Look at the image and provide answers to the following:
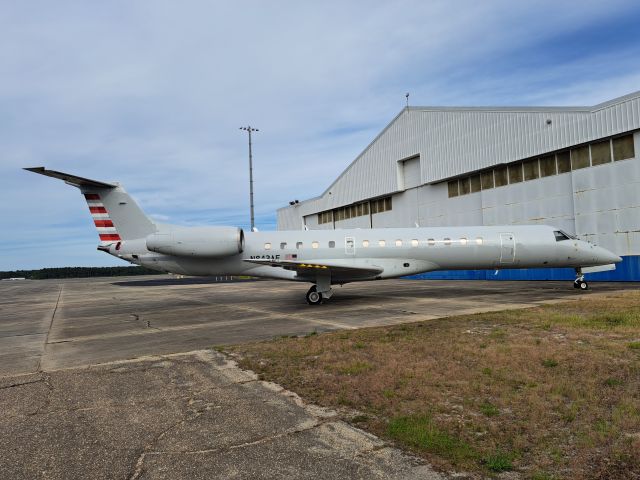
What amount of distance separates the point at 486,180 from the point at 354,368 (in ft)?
78.1

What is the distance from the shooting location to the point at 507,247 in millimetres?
16188

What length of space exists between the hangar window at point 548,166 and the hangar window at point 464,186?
5241 millimetres

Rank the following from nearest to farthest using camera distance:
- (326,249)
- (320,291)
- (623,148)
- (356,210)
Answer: (320,291) < (326,249) < (623,148) < (356,210)

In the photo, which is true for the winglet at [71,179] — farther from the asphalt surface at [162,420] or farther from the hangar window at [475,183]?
the hangar window at [475,183]

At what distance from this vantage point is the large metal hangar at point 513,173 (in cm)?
2025

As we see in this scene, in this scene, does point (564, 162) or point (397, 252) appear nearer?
point (397, 252)

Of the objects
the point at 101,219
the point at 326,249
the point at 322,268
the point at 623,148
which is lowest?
the point at 322,268

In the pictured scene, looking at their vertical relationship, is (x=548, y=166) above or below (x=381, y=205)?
above

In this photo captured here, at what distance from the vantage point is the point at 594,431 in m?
4.00

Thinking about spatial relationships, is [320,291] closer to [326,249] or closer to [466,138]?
[326,249]

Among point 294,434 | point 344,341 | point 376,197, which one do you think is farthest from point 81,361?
point 376,197

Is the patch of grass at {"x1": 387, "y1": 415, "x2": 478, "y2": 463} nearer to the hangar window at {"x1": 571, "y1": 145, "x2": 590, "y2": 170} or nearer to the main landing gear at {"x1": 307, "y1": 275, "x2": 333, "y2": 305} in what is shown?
the main landing gear at {"x1": 307, "y1": 275, "x2": 333, "y2": 305}

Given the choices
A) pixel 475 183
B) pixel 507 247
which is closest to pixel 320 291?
pixel 507 247

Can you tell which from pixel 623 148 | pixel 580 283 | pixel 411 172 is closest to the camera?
pixel 580 283
